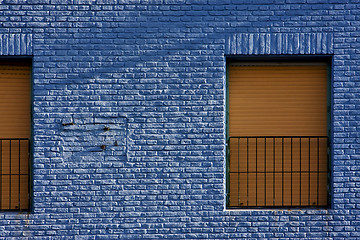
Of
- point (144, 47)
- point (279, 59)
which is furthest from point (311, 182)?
point (144, 47)

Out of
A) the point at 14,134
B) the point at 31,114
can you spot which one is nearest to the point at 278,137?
A: the point at 31,114

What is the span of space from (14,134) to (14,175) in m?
0.54

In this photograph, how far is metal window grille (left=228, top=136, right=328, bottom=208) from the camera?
22.2 feet

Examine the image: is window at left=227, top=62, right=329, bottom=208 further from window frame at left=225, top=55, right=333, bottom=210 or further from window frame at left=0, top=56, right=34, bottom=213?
window frame at left=0, top=56, right=34, bottom=213

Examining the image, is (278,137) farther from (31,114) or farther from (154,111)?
(31,114)

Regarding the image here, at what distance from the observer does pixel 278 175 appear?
6777mm

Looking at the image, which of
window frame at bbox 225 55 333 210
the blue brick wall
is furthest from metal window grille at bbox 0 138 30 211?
window frame at bbox 225 55 333 210

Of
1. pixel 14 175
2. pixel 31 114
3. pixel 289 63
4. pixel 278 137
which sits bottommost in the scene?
pixel 14 175

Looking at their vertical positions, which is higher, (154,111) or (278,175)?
(154,111)

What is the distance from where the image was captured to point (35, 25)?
6.59m

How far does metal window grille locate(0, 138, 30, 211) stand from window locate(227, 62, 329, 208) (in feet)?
8.76

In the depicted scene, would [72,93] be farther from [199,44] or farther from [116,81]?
[199,44]

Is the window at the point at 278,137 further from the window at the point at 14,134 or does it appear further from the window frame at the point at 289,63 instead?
the window at the point at 14,134

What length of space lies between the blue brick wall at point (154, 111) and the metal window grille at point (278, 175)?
25 centimetres
